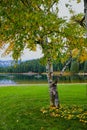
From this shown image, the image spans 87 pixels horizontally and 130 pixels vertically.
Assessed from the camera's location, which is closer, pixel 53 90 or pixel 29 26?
pixel 29 26

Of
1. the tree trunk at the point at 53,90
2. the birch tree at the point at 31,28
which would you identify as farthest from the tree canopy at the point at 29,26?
the tree trunk at the point at 53,90

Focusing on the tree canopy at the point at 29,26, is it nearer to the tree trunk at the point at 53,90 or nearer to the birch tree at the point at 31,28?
the birch tree at the point at 31,28

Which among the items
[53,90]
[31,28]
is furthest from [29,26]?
[53,90]

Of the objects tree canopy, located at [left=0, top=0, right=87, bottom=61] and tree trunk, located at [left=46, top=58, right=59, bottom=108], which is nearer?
tree canopy, located at [left=0, top=0, right=87, bottom=61]

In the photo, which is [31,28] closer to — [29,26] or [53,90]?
[29,26]

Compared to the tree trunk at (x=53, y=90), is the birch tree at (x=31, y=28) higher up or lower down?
higher up

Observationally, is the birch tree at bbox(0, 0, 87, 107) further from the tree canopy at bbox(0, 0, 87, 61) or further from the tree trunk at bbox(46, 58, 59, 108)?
the tree trunk at bbox(46, 58, 59, 108)

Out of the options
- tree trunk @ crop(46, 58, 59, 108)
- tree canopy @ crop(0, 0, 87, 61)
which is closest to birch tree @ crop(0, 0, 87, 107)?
tree canopy @ crop(0, 0, 87, 61)

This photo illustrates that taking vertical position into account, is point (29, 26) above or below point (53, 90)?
above

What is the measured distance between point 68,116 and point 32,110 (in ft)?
9.14

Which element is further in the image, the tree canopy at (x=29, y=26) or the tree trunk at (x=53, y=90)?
the tree trunk at (x=53, y=90)

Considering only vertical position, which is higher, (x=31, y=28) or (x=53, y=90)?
(x=31, y=28)

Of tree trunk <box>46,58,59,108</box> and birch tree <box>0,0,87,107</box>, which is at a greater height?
birch tree <box>0,0,87,107</box>

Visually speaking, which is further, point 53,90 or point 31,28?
point 53,90
